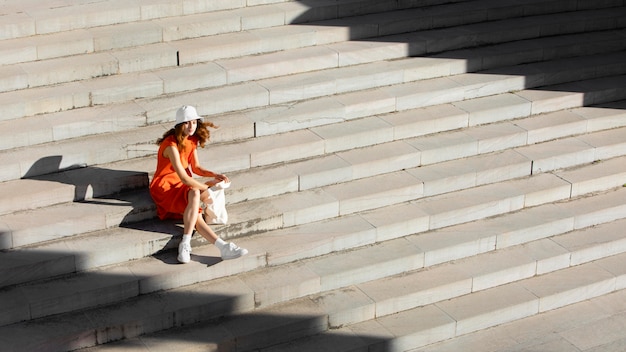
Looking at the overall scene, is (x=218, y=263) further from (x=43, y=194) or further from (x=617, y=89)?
(x=617, y=89)

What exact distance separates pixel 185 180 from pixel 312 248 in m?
1.43

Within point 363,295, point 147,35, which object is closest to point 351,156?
point 363,295

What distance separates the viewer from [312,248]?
10016 millimetres

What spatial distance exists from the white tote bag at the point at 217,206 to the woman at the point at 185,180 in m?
0.06

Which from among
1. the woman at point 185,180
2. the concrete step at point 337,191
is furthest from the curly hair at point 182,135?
the concrete step at point 337,191

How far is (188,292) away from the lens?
943 cm

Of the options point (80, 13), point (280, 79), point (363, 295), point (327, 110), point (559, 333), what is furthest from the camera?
point (280, 79)

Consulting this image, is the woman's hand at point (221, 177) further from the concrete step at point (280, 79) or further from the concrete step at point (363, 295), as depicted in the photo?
the concrete step at point (280, 79)

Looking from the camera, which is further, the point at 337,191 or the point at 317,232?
the point at 337,191

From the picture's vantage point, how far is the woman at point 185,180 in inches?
372

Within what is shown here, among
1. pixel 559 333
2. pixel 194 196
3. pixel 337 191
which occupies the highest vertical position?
pixel 194 196

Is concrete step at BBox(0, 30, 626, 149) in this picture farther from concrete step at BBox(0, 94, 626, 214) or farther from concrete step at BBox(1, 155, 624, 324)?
concrete step at BBox(1, 155, 624, 324)

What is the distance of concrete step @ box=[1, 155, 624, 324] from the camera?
29.8ft

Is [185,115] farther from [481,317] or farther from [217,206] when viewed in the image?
[481,317]
